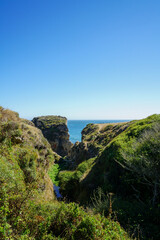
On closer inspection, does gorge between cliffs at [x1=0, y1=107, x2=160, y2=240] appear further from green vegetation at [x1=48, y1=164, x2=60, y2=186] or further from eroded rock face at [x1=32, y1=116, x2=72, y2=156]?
eroded rock face at [x1=32, y1=116, x2=72, y2=156]

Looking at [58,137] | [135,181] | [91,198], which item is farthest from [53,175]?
[135,181]

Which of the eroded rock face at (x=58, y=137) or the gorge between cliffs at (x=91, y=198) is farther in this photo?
the eroded rock face at (x=58, y=137)

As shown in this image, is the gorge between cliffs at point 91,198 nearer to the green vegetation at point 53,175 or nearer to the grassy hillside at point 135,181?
the grassy hillside at point 135,181

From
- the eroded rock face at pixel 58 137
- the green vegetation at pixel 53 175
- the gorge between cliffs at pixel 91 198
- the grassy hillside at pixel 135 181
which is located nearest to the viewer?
the gorge between cliffs at pixel 91 198

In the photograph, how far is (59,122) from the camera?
273 feet

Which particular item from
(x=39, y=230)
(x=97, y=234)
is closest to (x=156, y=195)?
(x=97, y=234)

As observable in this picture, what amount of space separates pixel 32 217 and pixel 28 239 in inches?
54.0

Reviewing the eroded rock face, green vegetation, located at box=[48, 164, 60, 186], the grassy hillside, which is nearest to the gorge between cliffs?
the grassy hillside

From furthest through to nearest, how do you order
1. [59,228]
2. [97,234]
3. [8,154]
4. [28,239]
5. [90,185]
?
[90,185] < [8,154] < [59,228] < [97,234] < [28,239]

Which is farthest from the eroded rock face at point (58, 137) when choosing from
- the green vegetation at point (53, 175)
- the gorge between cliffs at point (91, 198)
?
the gorge between cliffs at point (91, 198)

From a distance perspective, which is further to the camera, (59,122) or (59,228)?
(59,122)

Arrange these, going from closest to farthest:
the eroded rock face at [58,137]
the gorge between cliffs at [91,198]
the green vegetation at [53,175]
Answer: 1. the gorge between cliffs at [91,198]
2. the green vegetation at [53,175]
3. the eroded rock face at [58,137]

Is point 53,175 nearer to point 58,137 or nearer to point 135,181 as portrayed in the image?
point 58,137

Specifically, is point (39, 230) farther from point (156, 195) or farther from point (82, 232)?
point (156, 195)
